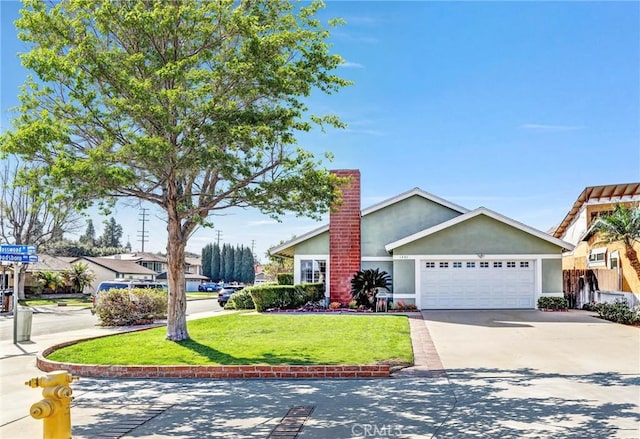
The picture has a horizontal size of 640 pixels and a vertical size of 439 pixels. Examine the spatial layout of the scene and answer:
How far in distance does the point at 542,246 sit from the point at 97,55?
19702 mm

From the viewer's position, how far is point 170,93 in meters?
11.1

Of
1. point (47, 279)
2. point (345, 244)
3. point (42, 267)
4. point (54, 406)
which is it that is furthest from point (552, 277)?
point (42, 267)

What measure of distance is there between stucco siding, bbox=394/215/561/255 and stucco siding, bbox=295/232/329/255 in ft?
13.7

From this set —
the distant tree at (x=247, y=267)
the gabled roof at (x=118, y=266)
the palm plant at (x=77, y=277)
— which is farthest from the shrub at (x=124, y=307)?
the distant tree at (x=247, y=267)

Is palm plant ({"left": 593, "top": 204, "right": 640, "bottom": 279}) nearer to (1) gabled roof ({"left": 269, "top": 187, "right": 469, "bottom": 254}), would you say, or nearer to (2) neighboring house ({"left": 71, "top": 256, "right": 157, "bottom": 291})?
(1) gabled roof ({"left": 269, "top": 187, "right": 469, "bottom": 254})

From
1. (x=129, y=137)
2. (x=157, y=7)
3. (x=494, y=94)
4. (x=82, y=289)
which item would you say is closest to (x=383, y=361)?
(x=129, y=137)

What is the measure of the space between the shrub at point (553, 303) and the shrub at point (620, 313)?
8.63 ft

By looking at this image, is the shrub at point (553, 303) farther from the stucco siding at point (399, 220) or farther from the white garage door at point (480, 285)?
the stucco siding at point (399, 220)

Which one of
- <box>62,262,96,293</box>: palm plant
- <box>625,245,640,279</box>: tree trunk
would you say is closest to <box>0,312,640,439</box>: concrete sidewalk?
<box>625,245,640,279</box>: tree trunk

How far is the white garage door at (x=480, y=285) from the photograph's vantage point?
24391mm

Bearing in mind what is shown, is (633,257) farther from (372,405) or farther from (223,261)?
(223,261)

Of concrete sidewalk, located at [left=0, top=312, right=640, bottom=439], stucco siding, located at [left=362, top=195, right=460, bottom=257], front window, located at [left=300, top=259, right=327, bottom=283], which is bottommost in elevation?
concrete sidewalk, located at [left=0, top=312, right=640, bottom=439]

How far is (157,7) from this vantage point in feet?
38.3

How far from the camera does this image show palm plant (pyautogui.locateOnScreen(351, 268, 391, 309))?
81.0 feet
